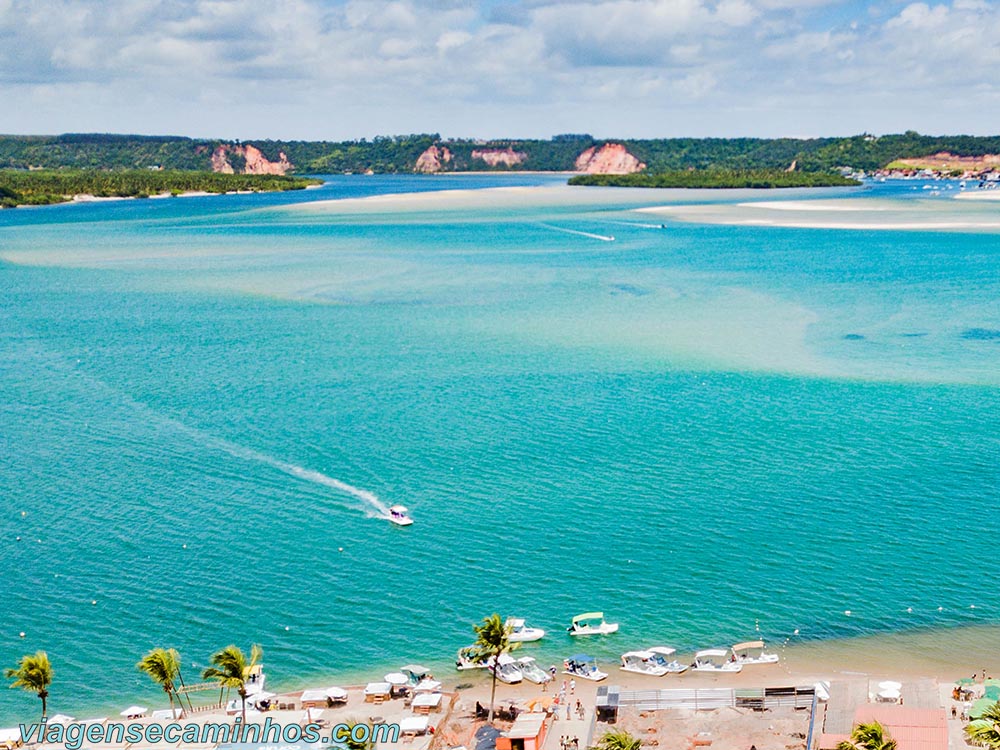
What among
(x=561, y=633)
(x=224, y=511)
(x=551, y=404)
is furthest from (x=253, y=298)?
(x=561, y=633)

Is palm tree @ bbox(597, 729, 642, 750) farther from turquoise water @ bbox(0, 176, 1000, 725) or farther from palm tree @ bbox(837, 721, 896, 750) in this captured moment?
turquoise water @ bbox(0, 176, 1000, 725)

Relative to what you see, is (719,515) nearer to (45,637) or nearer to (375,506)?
(375,506)

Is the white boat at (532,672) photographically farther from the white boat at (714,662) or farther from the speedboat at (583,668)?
the white boat at (714,662)

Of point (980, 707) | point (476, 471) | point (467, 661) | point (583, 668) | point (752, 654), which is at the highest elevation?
point (476, 471)

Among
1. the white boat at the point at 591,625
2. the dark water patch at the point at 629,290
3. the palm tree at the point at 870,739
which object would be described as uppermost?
the dark water patch at the point at 629,290

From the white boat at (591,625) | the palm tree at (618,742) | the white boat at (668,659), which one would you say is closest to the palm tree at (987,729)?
the palm tree at (618,742)

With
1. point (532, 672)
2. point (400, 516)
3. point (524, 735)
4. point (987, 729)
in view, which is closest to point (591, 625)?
point (532, 672)

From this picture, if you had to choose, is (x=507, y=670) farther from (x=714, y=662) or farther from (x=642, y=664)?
(x=714, y=662)
